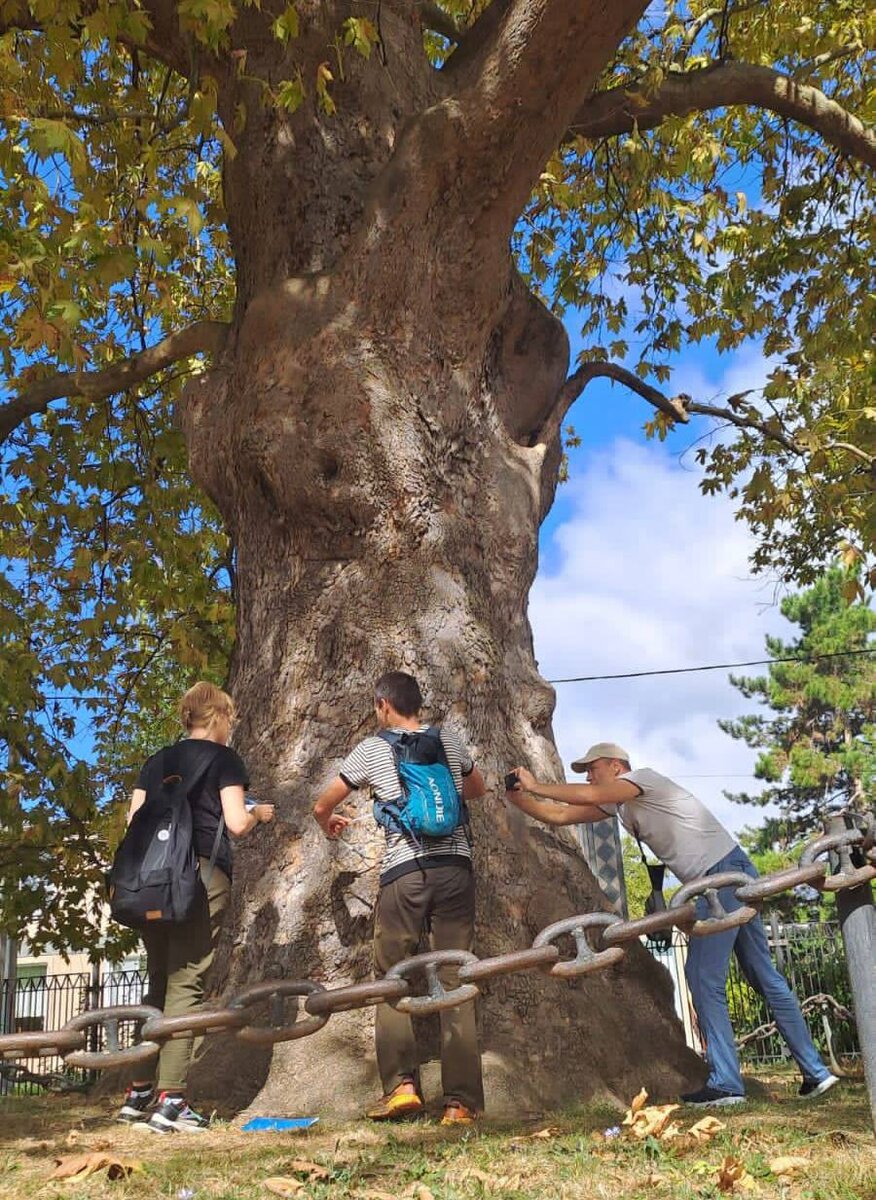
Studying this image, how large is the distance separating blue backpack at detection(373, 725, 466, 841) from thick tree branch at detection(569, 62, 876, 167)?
15.6 feet

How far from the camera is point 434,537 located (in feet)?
21.2

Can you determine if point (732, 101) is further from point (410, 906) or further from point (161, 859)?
point (161, 859)

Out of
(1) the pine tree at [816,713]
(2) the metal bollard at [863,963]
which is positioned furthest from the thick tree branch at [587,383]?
(1) the pine tree at [816,713]

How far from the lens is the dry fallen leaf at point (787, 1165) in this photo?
11.4 ft

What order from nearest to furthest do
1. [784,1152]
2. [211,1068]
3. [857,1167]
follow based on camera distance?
1. [857,1167]
2. [784,1152]
3. [211,1068]

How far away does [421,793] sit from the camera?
16.3 ft

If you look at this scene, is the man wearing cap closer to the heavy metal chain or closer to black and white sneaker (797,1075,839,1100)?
black and white sneaker (797,1075,839,1100)

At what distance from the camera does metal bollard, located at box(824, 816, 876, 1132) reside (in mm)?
3102

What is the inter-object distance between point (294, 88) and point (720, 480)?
27.1ft

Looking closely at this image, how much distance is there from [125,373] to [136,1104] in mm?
4611

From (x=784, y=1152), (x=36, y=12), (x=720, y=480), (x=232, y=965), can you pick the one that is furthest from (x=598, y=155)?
(x=784, y=1152)

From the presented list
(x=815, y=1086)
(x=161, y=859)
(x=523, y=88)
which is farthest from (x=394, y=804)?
(x=523, y=88)

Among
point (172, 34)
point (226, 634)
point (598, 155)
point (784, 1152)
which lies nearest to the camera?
point (784, 1152)

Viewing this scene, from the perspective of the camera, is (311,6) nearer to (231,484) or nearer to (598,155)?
(231,484)
